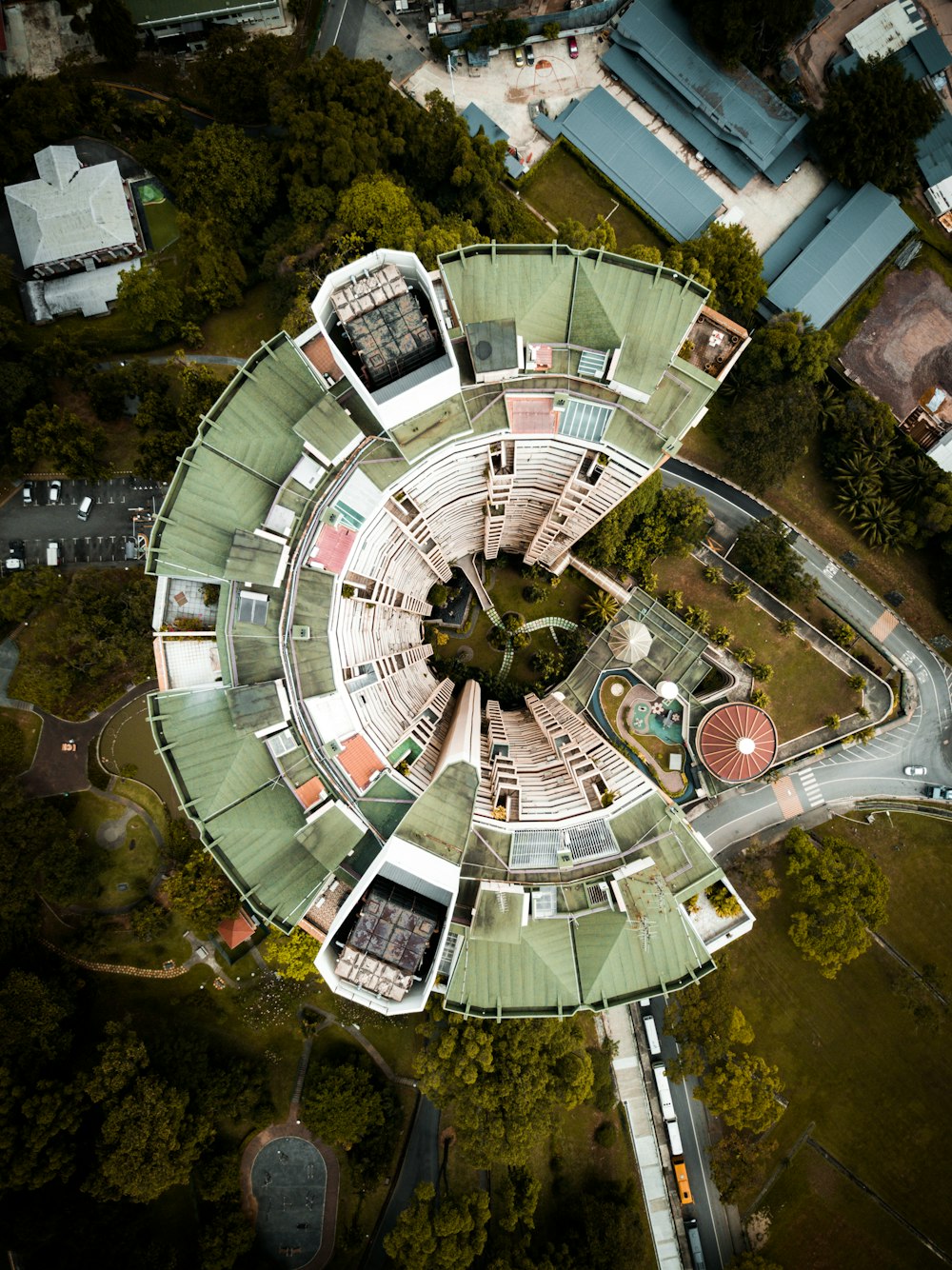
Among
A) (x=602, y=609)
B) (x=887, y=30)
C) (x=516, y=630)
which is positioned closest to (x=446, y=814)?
(x=516, y=630)

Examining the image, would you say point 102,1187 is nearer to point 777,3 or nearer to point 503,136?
→ point 503,136

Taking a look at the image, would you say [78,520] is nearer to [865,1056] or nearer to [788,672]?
[788,672]

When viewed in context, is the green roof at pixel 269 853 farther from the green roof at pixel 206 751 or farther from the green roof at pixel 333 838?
the green roof at pixel 206 751

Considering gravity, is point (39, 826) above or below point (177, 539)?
below

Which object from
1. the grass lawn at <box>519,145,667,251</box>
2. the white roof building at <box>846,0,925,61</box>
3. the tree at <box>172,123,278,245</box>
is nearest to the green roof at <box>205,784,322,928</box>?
the tree at <box>172,123,278,245</box>

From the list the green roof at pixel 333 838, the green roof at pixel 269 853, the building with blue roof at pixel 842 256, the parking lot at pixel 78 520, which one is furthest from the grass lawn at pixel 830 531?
the parking lot at pixel 78 520

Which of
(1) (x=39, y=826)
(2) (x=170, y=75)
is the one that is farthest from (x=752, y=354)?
(1) (x=39, y=826)
